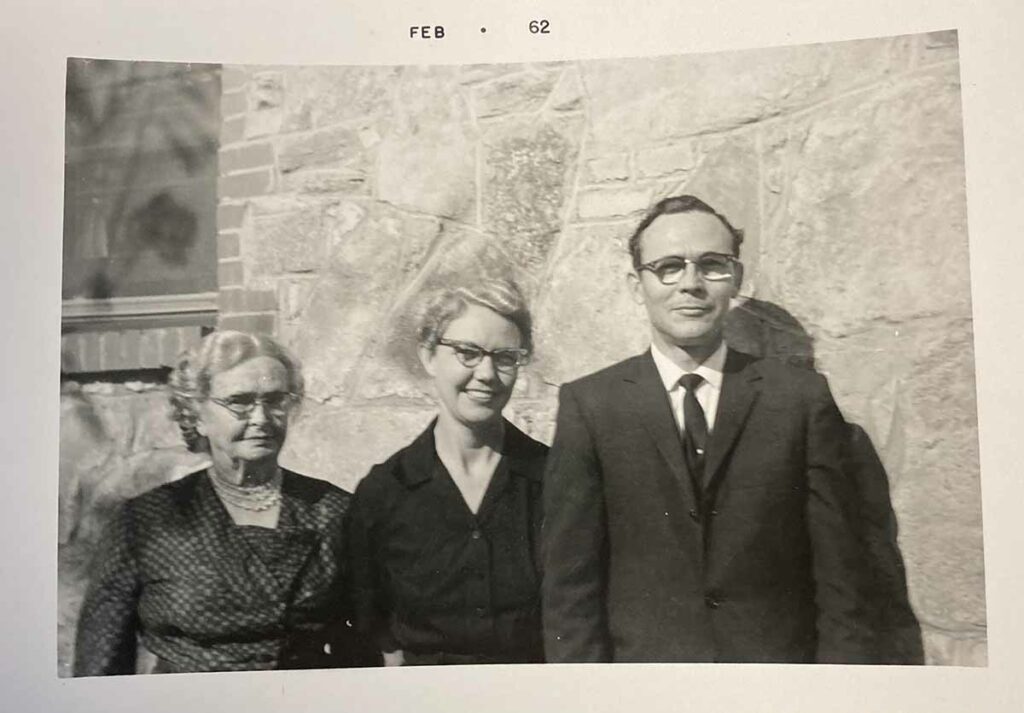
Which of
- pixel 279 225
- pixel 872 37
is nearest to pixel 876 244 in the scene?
pixel 872 37

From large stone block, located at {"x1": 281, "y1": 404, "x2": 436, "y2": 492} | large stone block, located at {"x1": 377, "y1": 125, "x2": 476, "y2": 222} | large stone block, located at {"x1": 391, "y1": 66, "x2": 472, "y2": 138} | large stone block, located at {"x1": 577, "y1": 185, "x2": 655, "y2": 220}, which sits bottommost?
large stone block, located at {"x1": 281, "y1": 404, "x2": 436, "y2": 492}

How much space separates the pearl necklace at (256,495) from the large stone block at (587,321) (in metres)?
0.28

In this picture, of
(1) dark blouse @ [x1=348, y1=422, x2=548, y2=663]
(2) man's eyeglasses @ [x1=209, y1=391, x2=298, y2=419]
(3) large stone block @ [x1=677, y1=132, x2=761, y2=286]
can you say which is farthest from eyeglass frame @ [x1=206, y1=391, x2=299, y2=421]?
(3) large stone block @ [x1=677, y1=132, x2=761, y2=286]

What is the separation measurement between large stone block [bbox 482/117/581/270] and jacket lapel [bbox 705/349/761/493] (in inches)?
8.5

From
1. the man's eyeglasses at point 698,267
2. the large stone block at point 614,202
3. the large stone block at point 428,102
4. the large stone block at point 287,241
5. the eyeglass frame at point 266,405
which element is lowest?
the eyeglass frame at point 266,405

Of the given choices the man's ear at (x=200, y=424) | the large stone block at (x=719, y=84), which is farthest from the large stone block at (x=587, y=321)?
the man's ear at (x=200, y=424)

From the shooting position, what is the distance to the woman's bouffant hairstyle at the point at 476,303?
0.90 metres

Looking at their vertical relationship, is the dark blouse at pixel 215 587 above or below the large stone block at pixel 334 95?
below

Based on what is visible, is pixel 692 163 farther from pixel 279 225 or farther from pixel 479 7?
pixel 279 225

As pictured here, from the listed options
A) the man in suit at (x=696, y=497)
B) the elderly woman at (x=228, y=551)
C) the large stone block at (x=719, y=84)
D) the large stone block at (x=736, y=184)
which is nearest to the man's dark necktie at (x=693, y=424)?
the man in suit at (x=696, y=497)

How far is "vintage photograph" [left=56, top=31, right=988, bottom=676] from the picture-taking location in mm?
869

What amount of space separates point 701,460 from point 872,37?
0.45 metres

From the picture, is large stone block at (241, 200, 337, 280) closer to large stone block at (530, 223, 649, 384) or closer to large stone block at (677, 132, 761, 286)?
large stone block at (530, 223, 649, 384)

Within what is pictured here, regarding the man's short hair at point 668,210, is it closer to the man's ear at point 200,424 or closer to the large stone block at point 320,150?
the large stone block at point 320,150
